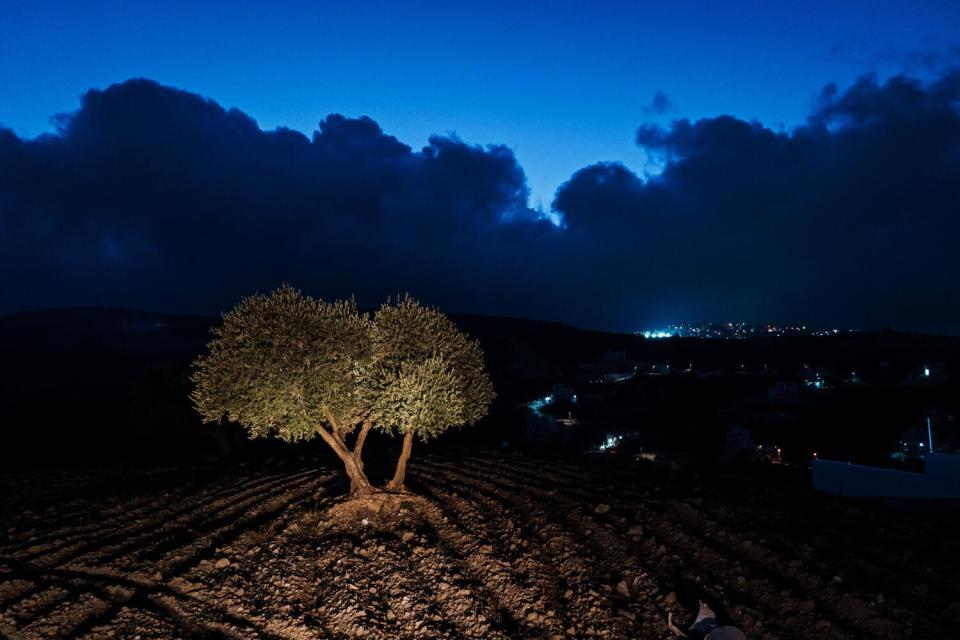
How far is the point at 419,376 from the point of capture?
1581 cm

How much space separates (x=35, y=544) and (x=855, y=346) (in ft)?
520

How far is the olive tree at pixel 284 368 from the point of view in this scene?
15016 mm

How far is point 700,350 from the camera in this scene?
14438 centimetres

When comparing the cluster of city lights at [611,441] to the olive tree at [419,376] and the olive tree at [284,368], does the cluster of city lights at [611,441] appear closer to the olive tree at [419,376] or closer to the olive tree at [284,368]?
the olive tree at [419,376]

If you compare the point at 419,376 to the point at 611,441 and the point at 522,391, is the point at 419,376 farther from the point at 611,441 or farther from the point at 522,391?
the point at 522,391

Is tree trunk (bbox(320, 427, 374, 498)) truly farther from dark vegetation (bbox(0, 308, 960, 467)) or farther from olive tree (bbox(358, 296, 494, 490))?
dark vegetation (bbox(0, 308, 960, 467))

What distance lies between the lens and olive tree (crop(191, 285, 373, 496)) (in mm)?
15016

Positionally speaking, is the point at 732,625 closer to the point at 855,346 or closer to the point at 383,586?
the point at 383,586

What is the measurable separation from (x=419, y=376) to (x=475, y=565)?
18.5ft

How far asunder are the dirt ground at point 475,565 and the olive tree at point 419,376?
286 cm

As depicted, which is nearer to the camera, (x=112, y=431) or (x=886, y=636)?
(x=886, y=636)

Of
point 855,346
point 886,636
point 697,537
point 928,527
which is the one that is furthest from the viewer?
point 855,346

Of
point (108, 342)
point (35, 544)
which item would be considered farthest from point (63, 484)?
point (108, 342)

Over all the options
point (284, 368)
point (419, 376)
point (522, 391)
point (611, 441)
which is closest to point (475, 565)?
point (419, 376)
